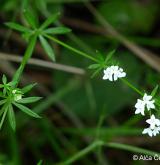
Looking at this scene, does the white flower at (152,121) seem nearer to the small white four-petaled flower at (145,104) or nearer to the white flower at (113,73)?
the small white four-petaled flower at (145,104)

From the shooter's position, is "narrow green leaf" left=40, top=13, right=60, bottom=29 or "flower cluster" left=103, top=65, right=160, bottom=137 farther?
"narrow green leaf" left=40, top=13, right=60, bottom=29

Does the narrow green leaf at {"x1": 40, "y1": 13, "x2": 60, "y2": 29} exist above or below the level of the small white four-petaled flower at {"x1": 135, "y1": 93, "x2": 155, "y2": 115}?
above

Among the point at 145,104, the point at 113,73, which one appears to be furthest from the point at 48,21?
the point at 145,104

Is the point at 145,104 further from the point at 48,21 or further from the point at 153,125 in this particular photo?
the point at 48,21

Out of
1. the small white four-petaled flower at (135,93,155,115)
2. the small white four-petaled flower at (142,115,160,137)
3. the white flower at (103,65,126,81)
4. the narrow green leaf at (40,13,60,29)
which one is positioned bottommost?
the small white four-petaled flower at (142,115,160,137)

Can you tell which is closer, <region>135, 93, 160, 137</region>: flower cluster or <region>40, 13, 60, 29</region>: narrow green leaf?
<region>135, 93, 160, 137</region>: flower cluster

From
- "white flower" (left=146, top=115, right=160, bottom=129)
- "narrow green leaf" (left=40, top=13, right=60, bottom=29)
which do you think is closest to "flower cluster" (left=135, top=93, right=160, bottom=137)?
"white flower" (left=146, top=115, right=160, bottom=129)

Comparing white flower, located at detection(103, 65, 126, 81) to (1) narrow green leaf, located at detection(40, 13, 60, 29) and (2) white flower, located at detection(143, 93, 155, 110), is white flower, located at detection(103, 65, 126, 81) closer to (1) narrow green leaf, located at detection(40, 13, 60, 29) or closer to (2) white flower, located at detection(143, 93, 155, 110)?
(2) white flower, located at detection(143, 93, 155, 110)

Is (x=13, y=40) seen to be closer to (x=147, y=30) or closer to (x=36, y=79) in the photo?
(x=36, y=79)

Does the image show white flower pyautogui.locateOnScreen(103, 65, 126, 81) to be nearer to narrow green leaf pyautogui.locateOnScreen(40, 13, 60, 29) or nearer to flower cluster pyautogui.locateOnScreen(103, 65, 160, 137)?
flower cluster pyautogui.locateOnScreen(103, 65, 160, 137)

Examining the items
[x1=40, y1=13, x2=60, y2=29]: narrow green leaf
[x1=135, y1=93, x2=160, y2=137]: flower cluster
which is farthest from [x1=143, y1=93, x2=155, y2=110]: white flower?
[x1=40, y1=13, x2=60, y2=29]: narrow green leaf

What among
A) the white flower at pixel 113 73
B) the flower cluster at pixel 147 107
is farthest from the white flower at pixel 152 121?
the white flower at pixel 113 73

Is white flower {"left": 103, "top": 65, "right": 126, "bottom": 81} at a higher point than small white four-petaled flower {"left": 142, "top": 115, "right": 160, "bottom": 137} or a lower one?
higher
